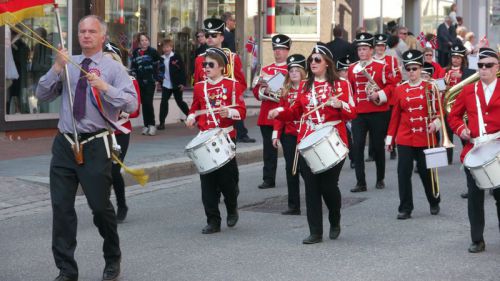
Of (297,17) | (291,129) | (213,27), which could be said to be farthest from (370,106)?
(297,17)

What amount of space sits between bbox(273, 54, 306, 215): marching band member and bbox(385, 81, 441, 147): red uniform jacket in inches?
39.6

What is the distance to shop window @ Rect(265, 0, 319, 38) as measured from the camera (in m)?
24.4

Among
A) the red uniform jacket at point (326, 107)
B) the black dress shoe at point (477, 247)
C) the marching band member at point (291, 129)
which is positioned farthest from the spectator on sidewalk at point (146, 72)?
the black dress shoe at point (477, 247)

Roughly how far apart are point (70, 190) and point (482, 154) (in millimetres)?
3244

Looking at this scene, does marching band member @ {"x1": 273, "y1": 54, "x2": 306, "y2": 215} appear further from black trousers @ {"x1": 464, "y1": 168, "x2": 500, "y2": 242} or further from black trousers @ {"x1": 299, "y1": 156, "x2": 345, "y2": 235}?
black trousers @ {"x1": 464, "y1": 168, "x2": 500, "y2": 242}

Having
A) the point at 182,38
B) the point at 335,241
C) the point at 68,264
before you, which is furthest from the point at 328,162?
the point at 182,38

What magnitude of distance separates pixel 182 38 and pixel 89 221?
11.1 m

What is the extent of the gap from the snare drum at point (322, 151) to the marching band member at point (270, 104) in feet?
10.8

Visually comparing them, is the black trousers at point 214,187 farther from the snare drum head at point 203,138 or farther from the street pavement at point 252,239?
the snare drum head at point 203,138

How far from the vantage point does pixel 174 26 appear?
67.8 ft

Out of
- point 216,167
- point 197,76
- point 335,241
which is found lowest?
point 335,241

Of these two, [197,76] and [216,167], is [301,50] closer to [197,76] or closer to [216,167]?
[197,76]

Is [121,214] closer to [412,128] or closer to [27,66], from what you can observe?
[412,128]

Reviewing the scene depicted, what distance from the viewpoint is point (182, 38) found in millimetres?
21000
